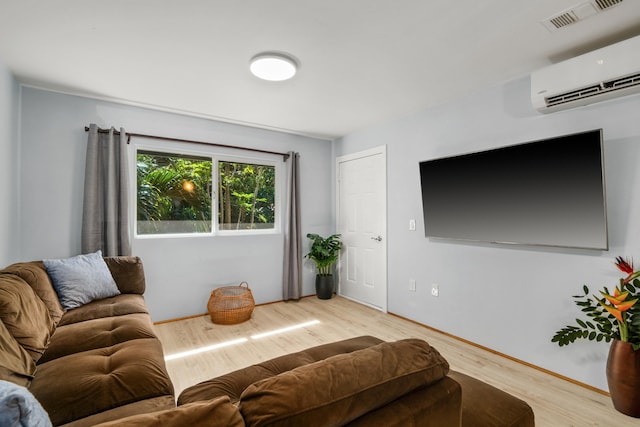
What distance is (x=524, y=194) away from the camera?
2424mm

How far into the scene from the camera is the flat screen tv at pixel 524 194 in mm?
2094

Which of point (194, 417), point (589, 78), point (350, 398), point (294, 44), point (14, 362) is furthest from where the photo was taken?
point (294, 44)

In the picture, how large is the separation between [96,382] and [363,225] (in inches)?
132

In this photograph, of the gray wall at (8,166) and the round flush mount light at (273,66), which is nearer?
the round flush mount light at (273,66)

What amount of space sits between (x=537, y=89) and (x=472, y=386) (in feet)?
7.13

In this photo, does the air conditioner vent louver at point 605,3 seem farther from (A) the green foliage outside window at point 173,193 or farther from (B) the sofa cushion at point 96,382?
(A) the green foliage outside window at point 173,193

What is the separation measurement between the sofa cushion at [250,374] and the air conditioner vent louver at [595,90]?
2.18 m

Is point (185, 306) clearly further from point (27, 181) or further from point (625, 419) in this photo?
point (625, 419)

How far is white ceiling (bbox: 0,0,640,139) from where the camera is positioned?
1771 mm

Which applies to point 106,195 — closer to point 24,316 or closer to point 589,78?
point 24,316

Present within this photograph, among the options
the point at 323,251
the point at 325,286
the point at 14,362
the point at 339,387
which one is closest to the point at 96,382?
the point at 14,362

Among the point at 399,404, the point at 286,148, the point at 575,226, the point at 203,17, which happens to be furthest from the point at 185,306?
the point at 575,226

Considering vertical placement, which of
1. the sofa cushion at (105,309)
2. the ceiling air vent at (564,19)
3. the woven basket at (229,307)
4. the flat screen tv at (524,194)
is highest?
the ceiling air vent at (564,19)

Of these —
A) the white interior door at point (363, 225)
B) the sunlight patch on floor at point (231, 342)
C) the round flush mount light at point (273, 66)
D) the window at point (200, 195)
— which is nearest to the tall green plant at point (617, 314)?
the white interior door at point (363, 225)
